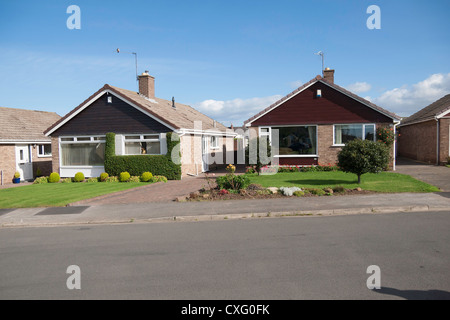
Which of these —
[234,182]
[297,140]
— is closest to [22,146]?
[234,182]

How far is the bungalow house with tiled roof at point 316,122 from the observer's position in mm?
21125

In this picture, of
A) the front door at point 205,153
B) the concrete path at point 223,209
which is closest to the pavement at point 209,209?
the concrete path at point 223,209

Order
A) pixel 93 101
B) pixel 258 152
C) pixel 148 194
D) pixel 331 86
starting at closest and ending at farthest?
pixel 148 194 → pixel 258 152 → pixel 331 86 → pixel 93 101

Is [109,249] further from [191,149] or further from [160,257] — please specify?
[191,149]

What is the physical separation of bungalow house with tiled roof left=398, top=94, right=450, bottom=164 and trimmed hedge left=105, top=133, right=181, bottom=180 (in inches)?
610

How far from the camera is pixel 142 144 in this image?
2155 cm

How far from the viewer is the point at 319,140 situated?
2173 centimetres

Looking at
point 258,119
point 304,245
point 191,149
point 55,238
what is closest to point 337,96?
point 258,119

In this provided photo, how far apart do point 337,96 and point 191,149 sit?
29.9ft

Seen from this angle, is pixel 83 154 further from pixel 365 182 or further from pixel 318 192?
pixel 365 182

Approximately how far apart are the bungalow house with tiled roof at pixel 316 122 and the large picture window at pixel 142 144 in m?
5.37

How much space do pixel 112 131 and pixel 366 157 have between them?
1412 cm

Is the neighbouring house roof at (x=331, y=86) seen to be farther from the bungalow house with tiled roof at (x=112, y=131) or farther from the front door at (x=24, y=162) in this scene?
the front door at (x=24, y=162)

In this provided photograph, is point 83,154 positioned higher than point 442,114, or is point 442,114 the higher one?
point 442,114
